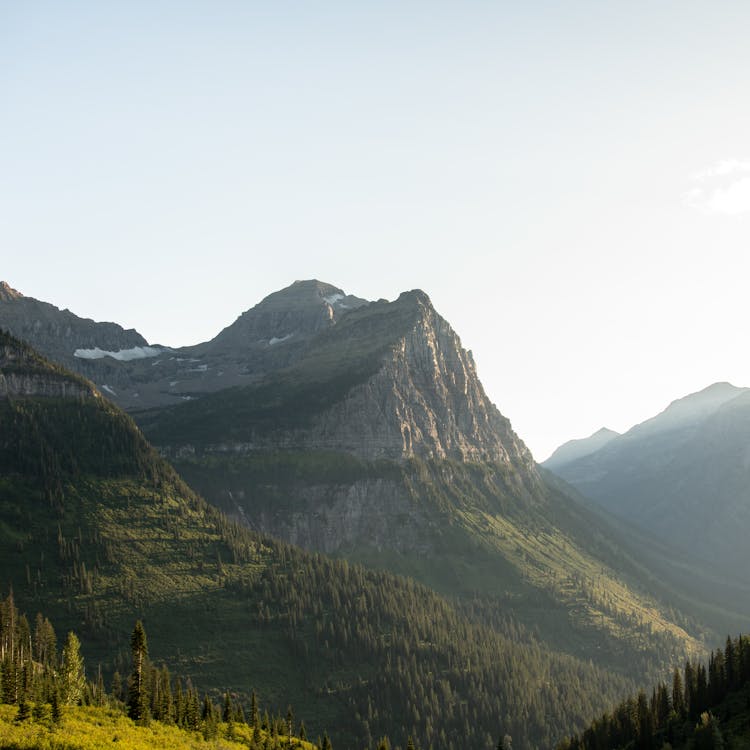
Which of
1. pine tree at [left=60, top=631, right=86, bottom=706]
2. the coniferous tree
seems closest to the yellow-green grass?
pine tree at [left=60, top=631, right=86, bottom=706]

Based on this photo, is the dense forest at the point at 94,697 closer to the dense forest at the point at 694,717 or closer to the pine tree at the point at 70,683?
the pine tree at the point at 70,683

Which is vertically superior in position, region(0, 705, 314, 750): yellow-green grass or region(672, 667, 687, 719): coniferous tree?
region(0, 705, 314, 750): yellow-green grass

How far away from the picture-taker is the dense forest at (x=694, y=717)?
13588 centimetres

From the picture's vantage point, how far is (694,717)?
15662 centimetres

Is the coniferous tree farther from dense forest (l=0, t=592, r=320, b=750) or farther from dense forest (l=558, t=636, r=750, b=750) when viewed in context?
dense forest (l=0, t=592, r=320, b=750)

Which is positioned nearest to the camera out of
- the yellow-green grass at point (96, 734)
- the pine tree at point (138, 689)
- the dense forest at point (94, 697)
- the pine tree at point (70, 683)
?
the yellow-green grass at point (96, 734)

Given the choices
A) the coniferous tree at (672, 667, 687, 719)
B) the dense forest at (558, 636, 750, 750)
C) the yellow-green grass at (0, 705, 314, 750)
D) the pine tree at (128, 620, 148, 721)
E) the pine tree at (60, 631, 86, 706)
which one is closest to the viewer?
the yellow-green grass at (0, 705, 314, 750)

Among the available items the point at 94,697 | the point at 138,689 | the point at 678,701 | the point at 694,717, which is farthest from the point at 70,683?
the point at 678,701

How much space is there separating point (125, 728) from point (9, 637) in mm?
51725

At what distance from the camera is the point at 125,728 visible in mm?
124500

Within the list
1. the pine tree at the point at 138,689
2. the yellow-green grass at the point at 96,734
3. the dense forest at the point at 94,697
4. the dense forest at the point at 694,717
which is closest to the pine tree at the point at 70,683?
the dense forest at the point at 94,697

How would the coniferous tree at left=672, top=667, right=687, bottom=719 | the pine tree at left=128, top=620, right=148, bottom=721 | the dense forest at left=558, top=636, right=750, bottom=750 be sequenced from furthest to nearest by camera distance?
1. the coniferous tree at left=672, top=667, right=687, bottom=719
2. the pine tree at left=128, top=620, right=148, bottom=721
3. the dense forest at left=558, top=636, right=750, bottom=750

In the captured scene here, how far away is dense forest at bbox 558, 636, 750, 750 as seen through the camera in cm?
13588

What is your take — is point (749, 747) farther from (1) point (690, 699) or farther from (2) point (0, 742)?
(2) point (0, 742)
